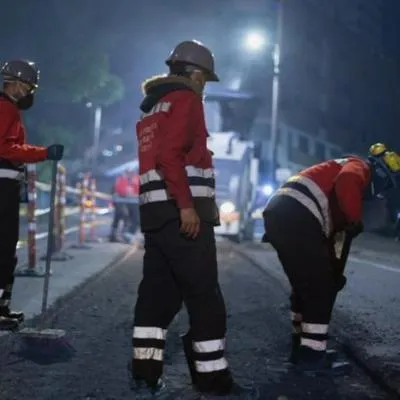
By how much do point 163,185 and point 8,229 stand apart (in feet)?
6.05

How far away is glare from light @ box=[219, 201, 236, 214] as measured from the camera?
1652cm

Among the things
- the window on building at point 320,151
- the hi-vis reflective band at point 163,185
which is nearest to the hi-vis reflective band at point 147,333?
the hi-vis reflective band at point 163,185

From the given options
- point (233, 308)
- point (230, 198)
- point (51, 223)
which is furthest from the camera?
point (230, 198)

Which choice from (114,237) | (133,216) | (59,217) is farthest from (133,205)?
(59,217)

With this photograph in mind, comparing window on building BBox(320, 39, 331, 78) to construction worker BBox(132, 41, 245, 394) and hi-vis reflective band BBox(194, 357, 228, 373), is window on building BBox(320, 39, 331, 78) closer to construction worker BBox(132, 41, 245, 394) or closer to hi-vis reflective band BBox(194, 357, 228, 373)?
construction worker BBox(132, 41, 245, 394)

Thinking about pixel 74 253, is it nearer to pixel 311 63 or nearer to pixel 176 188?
pixel 176 188

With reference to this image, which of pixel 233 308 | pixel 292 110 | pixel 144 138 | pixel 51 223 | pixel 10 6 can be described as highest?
pixel 10 6

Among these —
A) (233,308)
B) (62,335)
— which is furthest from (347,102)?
(62,335)

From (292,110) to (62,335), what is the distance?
26.3 metres

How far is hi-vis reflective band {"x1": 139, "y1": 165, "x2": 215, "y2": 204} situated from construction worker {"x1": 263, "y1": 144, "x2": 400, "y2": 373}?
87 centimetres

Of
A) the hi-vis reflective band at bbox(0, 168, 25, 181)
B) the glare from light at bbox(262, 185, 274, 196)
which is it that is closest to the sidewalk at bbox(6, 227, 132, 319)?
the hi-vis reflective band at bbox(0, 168, 25, 181)

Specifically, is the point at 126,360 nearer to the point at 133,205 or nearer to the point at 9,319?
the point at 9,319

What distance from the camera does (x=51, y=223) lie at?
5156 millimetres

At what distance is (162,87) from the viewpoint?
12.1 ft
